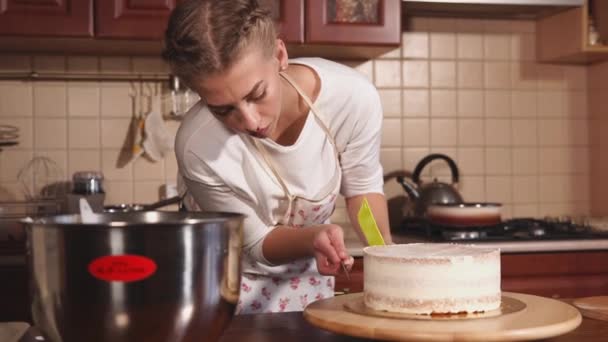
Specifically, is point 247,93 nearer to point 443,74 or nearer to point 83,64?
point 83,64

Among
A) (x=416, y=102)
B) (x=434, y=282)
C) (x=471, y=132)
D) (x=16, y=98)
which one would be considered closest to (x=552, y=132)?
(x=471, y=132)

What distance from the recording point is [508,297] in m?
1.06

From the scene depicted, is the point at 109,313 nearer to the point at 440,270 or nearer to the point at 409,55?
the point at 440,270

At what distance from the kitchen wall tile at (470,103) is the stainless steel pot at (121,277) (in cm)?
211

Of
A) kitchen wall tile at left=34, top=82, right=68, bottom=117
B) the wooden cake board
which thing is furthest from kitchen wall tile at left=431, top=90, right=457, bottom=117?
the wooden cake board

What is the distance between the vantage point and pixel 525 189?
9.14ft

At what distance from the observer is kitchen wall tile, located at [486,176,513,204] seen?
2754 millimetres

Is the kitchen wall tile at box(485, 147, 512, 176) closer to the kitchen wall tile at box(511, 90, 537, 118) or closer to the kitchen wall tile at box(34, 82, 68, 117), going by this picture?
the kitchen wall tile at box(511, 90, 537, 118)

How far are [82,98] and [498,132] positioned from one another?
4.72 feet

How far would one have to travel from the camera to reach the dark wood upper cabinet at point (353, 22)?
2297 mm

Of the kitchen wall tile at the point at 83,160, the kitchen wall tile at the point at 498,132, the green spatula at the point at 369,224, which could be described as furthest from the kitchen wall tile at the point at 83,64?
the green spatula at the point at 369,224

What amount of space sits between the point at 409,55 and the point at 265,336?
73.8 inches

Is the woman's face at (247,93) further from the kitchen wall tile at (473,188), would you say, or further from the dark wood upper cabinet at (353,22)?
the kitchen wall tile at (473,188)

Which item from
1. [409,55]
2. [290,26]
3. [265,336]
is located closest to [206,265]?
[265,336]
